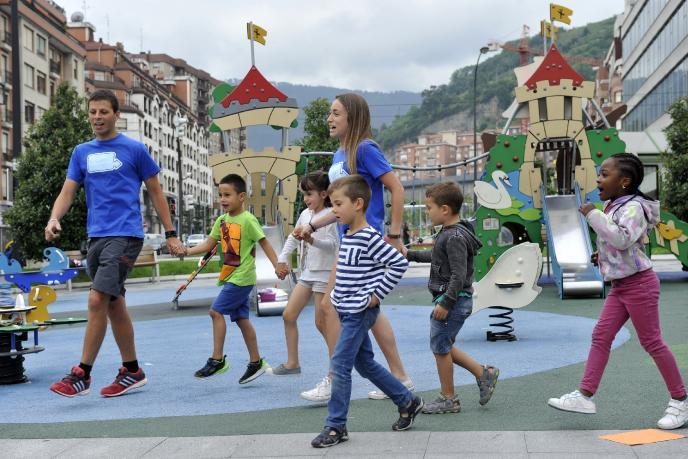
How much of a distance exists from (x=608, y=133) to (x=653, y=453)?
1445cm

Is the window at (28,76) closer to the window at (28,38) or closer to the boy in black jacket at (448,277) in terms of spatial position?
the window at (28,38)

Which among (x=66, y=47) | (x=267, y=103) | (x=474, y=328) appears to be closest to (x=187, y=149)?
(x=66, y=47)

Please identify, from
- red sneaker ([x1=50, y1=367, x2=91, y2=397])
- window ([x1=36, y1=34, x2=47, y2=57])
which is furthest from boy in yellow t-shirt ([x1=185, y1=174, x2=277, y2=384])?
window ([x1=36, y1=34, x2=47, y2=57])

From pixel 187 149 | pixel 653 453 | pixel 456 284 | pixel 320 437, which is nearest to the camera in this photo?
pixel 653 453

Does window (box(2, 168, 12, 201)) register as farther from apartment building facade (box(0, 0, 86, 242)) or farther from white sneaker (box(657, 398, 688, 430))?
white sneaker (box(657, 398, 688, 430))

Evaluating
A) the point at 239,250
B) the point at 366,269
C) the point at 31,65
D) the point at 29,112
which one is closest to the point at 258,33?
the point at 239,250

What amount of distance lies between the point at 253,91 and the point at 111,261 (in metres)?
11.0

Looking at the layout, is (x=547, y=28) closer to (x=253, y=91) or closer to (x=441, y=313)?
(x=253, y=91)

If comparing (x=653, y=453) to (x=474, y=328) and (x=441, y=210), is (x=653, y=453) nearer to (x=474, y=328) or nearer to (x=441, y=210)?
(x=441, y=210)

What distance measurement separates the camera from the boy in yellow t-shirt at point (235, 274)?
6629 mm

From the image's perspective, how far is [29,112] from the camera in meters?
55.8

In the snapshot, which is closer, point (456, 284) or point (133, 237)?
point (456, 284)

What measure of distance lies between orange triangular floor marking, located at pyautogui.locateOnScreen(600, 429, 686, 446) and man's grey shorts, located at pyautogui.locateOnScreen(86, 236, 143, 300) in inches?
139

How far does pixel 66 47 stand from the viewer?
63.2 metres
